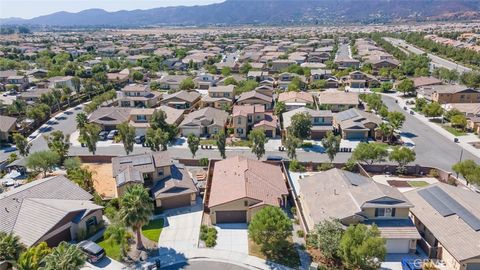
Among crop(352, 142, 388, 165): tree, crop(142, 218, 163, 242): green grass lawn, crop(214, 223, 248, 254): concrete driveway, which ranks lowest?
crop(214, 223, 248, 254): concrete driveway

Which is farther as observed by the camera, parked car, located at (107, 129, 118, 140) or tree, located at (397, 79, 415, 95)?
tree, located at (397, 79, 415, 95)

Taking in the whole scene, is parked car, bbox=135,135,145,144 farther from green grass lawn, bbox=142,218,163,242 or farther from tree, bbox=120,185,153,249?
tree, bbox=120,185,153,249

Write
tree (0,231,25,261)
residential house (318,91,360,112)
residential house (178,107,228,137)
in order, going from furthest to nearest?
residential house (318,91,360,112), residential house (178,107,228,137), tree (0,231,25,261)

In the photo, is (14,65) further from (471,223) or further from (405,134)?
(471,223)

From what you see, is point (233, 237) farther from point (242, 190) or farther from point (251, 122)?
point (251, 122)

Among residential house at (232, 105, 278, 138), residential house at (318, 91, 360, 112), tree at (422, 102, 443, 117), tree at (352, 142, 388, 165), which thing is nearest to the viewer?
tree at (352, 142, 388, 165)

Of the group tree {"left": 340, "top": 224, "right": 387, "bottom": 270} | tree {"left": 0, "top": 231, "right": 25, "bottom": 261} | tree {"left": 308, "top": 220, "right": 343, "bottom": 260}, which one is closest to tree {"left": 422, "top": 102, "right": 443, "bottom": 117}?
tree {"left": 308, "top": 220, "right": 343, "bottom": 260}
